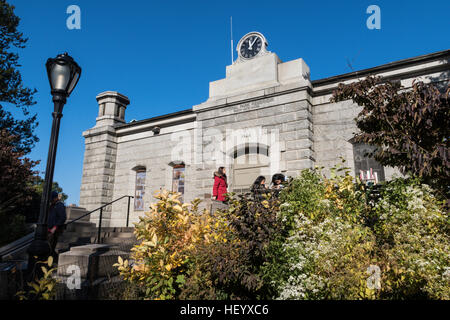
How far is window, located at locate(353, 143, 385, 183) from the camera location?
9.21 m

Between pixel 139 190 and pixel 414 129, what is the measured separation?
11607 millimetres

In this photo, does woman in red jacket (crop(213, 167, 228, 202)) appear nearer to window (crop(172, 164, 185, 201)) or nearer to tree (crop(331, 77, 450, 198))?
window (crop(172, 164, 185, 201))

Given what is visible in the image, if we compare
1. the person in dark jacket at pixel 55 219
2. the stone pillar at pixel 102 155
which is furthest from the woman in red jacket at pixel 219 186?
the stone pillar at pixel 102 155

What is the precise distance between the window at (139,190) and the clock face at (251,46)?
7154mm

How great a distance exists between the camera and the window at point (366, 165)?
921 cm

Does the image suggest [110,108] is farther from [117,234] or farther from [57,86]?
[57,86]

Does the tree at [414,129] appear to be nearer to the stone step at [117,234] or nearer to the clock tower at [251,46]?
the clock tower at [251,46]

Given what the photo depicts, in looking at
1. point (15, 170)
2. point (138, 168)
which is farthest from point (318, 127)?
point (15, 170)

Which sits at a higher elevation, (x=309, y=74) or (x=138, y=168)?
(x=309, y=74)

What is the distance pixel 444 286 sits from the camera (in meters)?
3.38

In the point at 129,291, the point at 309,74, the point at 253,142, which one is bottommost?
the point at 129,291

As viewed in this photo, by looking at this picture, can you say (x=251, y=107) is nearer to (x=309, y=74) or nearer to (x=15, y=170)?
(x=309, y=74)
